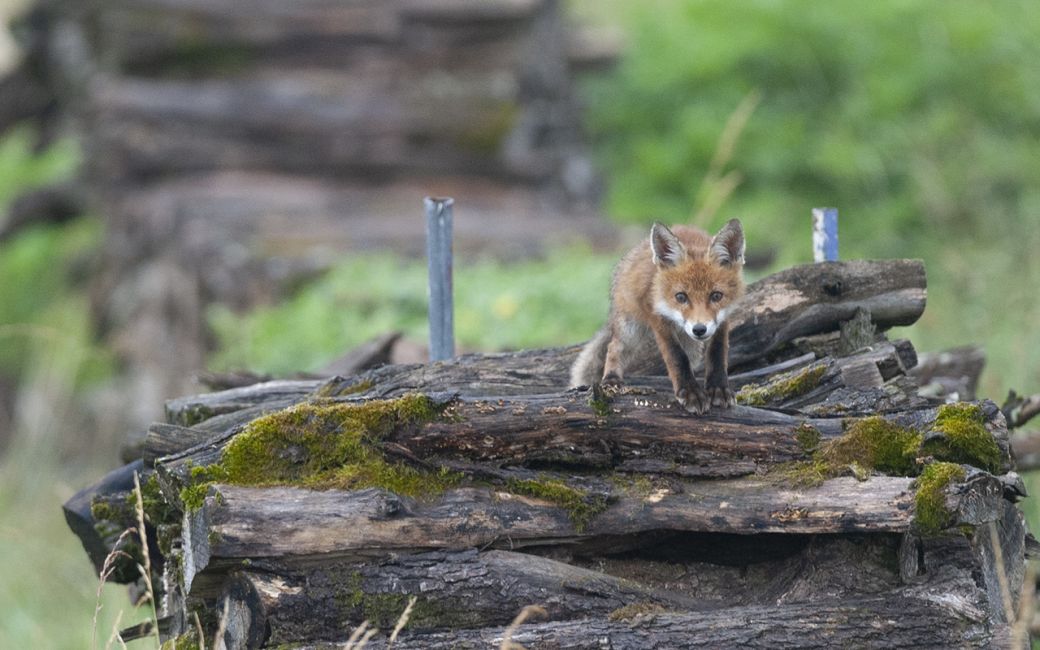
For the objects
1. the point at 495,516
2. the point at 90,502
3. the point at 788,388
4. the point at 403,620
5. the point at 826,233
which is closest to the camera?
the point at 403,620

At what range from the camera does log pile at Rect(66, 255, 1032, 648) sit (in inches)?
145

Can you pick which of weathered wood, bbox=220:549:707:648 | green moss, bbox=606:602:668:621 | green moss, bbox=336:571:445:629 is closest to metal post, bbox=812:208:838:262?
green moss, bbox=606:602:668:621

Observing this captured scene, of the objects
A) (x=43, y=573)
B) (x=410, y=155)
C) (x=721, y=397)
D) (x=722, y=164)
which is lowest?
(x=43, y=573)

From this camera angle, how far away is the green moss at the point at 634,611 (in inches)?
148

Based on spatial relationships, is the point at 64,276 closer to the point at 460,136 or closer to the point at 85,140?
the point at 85,140

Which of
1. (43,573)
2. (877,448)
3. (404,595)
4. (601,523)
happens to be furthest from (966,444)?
(43,573)

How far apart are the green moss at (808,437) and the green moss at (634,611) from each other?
2.52ft

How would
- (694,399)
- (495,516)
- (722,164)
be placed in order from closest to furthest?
(495,516) < (694,399) < (722,164)

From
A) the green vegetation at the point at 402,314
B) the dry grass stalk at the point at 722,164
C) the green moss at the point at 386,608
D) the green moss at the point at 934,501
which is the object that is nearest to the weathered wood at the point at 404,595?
the green moss at the point at 386,608

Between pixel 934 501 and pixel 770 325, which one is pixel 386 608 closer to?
pixel 934 501

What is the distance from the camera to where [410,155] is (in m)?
12.7

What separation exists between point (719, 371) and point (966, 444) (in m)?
0.94

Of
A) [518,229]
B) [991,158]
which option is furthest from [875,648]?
[991,158]

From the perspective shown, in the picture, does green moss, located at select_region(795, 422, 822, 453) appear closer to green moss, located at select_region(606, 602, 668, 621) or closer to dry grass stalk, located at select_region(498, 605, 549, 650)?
green moss, located at select_region(606, 602, 668, 621)
